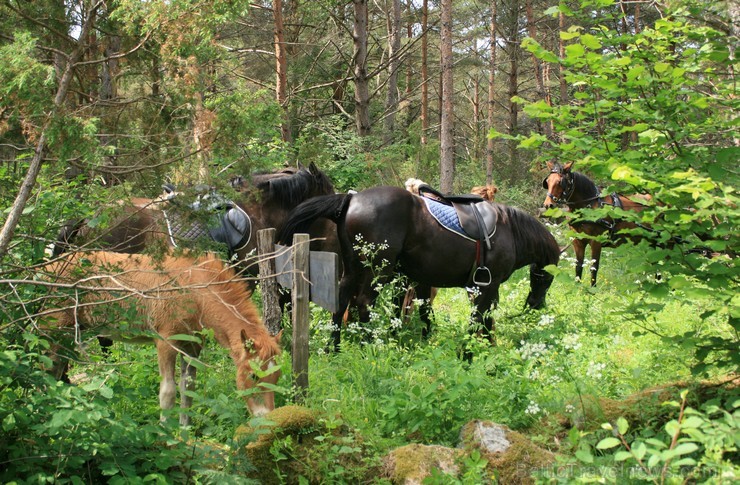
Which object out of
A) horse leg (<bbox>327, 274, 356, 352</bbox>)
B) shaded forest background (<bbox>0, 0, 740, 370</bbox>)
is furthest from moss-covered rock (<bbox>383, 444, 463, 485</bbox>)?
horse leg (<bbox>327, 274, 356, 352</bbox>)

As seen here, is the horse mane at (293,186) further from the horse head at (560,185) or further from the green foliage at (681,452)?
the green foliage at (681,452)

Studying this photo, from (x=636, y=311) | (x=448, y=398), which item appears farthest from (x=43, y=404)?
(x=636, y=311)

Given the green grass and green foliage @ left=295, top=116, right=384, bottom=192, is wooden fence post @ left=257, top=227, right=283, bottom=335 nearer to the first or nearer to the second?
the green grass

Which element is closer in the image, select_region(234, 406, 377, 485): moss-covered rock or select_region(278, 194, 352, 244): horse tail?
select_region(234, 406, 377, 485): moss-covered rock

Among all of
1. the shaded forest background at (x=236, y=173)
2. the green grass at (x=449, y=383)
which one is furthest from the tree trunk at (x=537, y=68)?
the shaded forest background at (x=236, y=173)

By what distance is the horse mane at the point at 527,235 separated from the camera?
803 centimetres

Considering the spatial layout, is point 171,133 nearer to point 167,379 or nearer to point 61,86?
point 61,86

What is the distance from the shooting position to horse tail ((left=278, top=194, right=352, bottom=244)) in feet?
23.4

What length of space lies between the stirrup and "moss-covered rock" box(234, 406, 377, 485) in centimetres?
385

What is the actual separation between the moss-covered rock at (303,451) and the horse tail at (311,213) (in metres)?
3.04

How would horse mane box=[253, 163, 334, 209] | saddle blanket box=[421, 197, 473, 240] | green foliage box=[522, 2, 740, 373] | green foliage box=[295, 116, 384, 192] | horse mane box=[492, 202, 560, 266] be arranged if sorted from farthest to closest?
green foliage box=[295, 116, 384, 192]
horse mane box=[253, 163, 334, 209]
horse mane box=[492, 202, 560, 266]
saddle blanket box=[421, 197, 473, 240]
green foliage box=[522, 2, 740, 373]

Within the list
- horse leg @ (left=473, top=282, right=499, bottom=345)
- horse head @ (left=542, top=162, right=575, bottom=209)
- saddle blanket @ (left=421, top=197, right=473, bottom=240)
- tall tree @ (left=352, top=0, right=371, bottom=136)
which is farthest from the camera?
tall tree @ (left=352, top=0, right=371, bottom=136)

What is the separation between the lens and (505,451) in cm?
410

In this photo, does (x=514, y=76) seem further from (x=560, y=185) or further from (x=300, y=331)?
(x=300, y=331)
